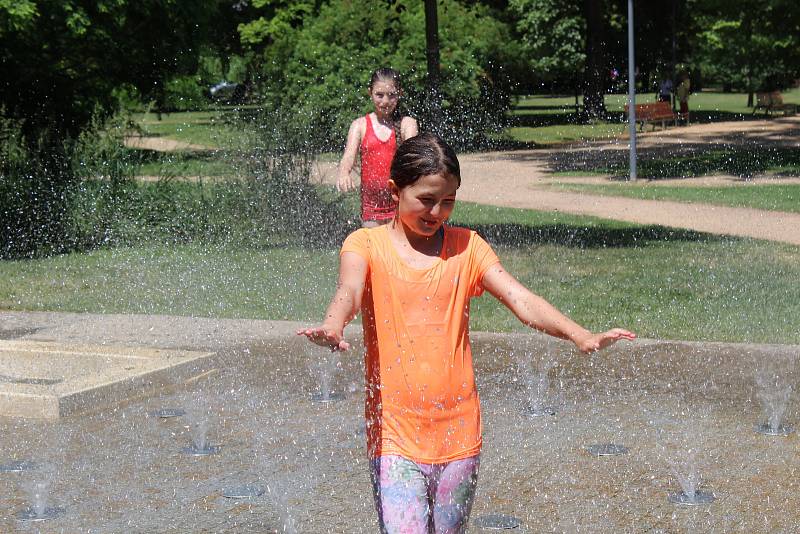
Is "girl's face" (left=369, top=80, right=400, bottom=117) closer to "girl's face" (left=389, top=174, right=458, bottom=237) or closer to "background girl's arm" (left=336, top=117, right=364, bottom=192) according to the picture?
"background girl's arm" (left=336, top=117, right=364, bottom=192)

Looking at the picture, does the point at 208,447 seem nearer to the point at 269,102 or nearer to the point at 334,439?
the point at 334,439

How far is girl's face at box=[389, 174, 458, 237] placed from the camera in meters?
2.95

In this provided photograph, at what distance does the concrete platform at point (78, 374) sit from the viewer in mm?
6227

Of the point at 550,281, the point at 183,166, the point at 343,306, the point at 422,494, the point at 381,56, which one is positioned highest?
the point at 381,56

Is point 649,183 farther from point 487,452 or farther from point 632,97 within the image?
point 487,452

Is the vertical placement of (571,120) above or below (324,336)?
below

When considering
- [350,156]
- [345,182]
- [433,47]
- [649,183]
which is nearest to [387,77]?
[350,156]

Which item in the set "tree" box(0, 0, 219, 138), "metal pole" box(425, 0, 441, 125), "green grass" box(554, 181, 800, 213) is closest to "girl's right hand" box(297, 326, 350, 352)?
"tree" box(0, 0, 219, 138)

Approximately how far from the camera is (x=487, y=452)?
5352 millimetres

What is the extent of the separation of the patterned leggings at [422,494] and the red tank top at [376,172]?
4988 millimetres

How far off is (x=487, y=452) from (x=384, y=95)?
3.08 m

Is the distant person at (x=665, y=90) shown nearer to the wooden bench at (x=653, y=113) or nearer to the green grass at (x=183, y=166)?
the wooden bench at (x=653, y=113)

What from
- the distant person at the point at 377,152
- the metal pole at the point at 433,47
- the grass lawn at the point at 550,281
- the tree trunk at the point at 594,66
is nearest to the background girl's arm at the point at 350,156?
the distant person at the point at 377,152

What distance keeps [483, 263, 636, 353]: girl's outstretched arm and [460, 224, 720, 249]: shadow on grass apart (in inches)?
385
